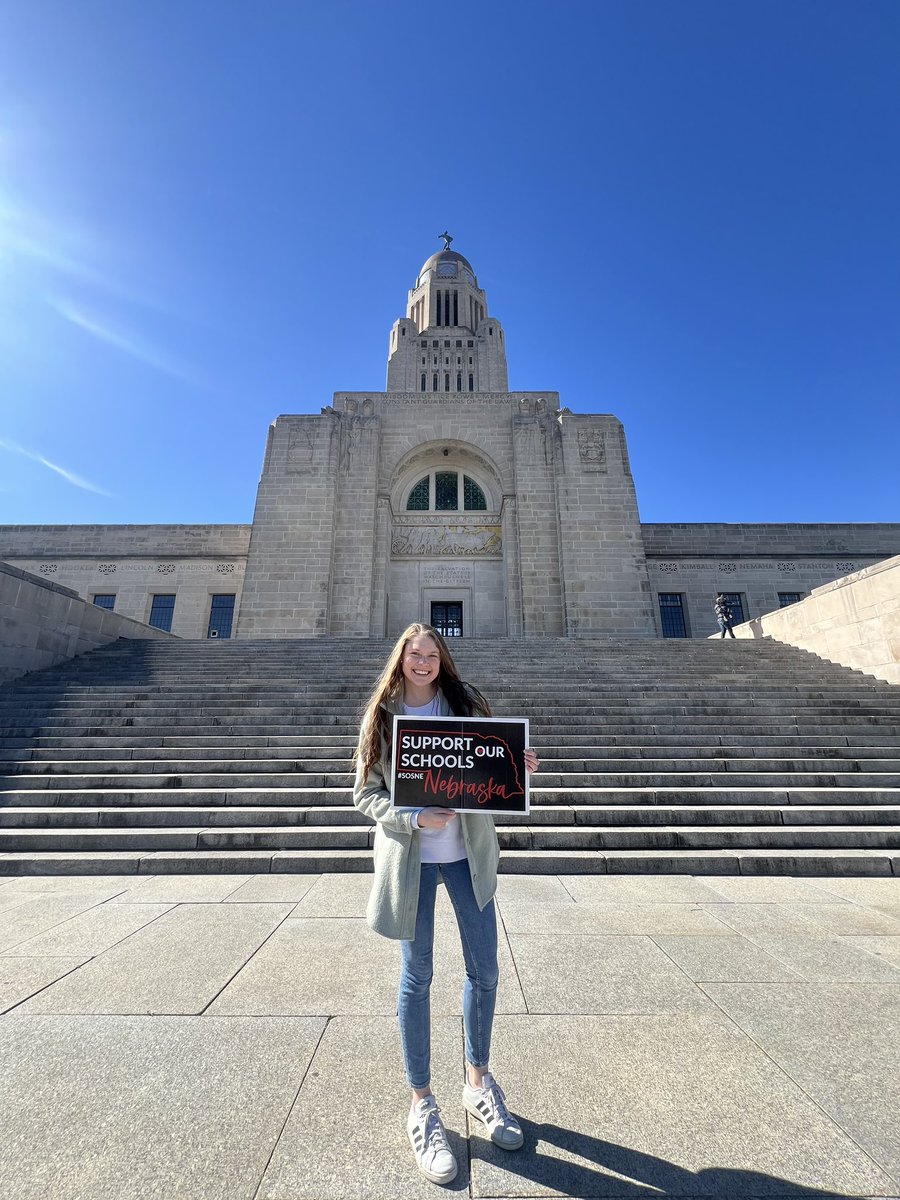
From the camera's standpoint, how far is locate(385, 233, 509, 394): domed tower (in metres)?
30.9

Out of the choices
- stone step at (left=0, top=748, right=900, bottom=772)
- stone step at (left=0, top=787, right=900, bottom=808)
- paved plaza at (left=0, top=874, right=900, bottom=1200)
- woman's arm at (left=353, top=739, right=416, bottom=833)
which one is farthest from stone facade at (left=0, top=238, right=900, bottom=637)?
woman's arm at (left=353, top=739, right=416, bottom=833)

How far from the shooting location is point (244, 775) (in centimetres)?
737

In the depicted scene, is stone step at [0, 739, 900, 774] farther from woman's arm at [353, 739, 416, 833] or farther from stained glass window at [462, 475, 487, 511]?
stained glass window at [462, 475, 487, 511]

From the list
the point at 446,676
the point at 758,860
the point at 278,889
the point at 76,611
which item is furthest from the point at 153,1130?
the point at 76,611

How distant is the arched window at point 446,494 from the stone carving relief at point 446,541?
0.98m

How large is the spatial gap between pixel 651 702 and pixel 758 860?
4433mm

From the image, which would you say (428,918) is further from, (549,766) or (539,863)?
(549,766)

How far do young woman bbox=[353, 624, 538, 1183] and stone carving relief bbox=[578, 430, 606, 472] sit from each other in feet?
73.9

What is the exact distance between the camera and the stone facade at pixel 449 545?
69.6 feet

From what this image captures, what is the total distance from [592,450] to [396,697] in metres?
22.8

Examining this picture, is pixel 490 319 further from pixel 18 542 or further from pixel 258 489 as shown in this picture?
pixel 18 542

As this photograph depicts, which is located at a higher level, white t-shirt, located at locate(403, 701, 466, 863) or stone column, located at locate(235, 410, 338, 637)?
stone column, located at locate(235, 410, 338, 637)

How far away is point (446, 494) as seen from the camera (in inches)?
953

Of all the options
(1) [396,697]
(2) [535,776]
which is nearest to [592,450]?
(2) [535,776]
